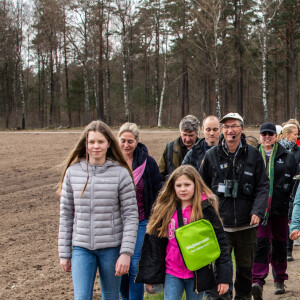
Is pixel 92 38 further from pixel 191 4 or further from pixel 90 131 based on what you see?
pixel 90 131

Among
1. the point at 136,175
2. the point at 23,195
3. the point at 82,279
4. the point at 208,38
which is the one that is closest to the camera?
the point at 82,279

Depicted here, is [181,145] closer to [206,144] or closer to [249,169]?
[206,144]

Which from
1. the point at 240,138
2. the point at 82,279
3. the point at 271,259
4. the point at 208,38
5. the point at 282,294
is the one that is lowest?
Result: the point at 282,294

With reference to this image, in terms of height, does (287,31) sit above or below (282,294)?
above

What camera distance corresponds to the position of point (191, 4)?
121 ft

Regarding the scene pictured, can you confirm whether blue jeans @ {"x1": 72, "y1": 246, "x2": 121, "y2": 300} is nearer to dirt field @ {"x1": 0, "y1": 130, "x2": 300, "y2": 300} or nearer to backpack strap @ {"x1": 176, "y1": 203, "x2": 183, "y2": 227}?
backpack strap @ {"x1": 176, "y1": 203, "x2": 183, "y2": 227}

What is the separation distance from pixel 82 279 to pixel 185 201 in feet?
3.31

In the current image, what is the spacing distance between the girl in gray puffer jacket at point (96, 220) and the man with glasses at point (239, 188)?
3.79ft

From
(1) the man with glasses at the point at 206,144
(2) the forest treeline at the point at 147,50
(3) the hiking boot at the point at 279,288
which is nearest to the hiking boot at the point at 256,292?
(3) the hiking boot at the point at 279,288

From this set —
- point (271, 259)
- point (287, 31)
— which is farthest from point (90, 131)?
point (287, 31)

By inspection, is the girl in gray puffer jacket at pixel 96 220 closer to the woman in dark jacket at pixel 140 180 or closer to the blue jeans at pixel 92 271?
the blue jeans at pixel 92 271

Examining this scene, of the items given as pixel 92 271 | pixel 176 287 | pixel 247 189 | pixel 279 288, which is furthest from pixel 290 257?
pixel 92 271

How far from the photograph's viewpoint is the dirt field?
5332 millimetres

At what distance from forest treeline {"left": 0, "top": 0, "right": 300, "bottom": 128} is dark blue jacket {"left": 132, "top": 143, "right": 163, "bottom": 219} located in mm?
27757
